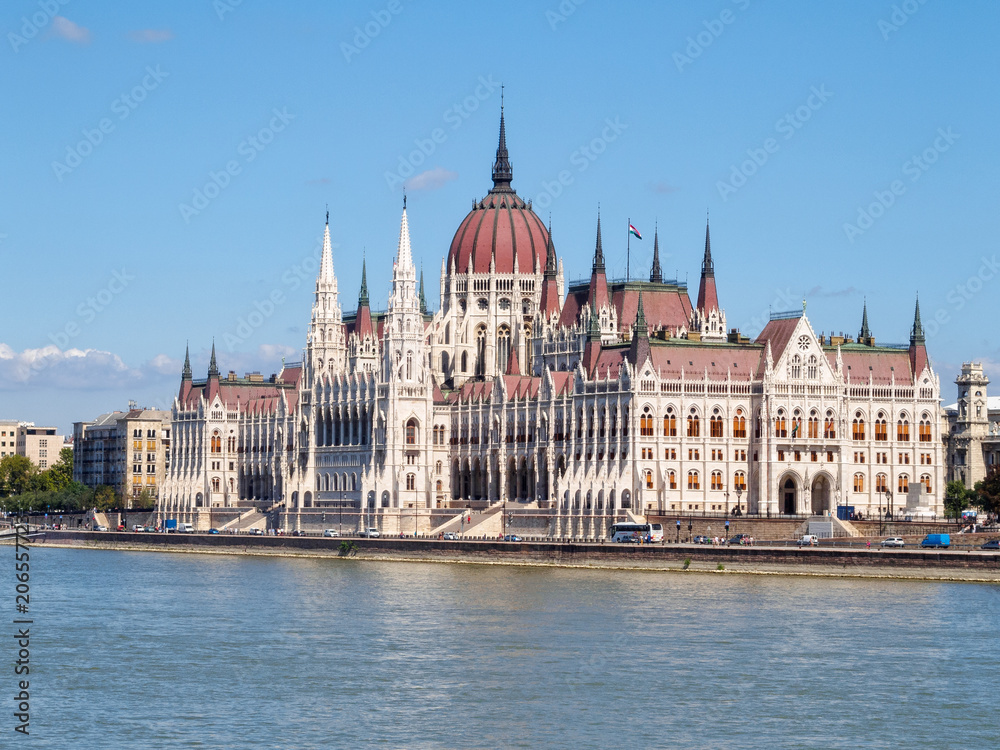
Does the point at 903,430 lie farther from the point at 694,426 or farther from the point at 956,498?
the point at 694,426

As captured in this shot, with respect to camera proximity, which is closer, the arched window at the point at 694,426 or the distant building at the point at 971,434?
the arched window at the point at 694,426

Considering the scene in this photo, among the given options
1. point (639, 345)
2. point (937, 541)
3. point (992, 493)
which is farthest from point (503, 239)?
point (937, 541)

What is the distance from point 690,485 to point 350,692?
76745 millimetres

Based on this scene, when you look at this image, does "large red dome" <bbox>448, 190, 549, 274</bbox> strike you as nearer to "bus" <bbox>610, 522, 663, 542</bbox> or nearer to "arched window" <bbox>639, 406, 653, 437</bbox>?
"arched window" <bbox>639, 406, 653, 437</bbox>

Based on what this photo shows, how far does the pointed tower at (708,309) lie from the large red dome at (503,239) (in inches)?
741

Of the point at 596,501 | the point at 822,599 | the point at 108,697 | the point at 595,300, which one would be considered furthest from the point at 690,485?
the point at 108,697

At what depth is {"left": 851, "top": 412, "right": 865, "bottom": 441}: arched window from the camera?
15100 cm

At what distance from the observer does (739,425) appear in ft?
486

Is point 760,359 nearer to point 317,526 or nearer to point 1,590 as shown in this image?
point 317,526

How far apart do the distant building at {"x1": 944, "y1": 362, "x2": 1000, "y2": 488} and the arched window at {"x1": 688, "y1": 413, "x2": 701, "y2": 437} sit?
42.4 meters

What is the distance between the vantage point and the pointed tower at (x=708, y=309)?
162750mm

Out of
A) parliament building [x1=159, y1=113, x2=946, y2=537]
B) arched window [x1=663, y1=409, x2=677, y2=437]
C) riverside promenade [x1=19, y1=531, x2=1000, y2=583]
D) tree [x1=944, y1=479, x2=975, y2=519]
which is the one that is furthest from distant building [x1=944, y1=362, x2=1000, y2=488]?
riverside promenade [x1=19, y1=531, x2=1000, y2=583]

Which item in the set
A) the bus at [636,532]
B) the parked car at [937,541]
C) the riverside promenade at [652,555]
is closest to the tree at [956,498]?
the bus at [636,532]

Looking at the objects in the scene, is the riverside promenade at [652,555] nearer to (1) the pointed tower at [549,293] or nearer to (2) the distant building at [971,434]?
(1) the pointed tower at [549,293]
